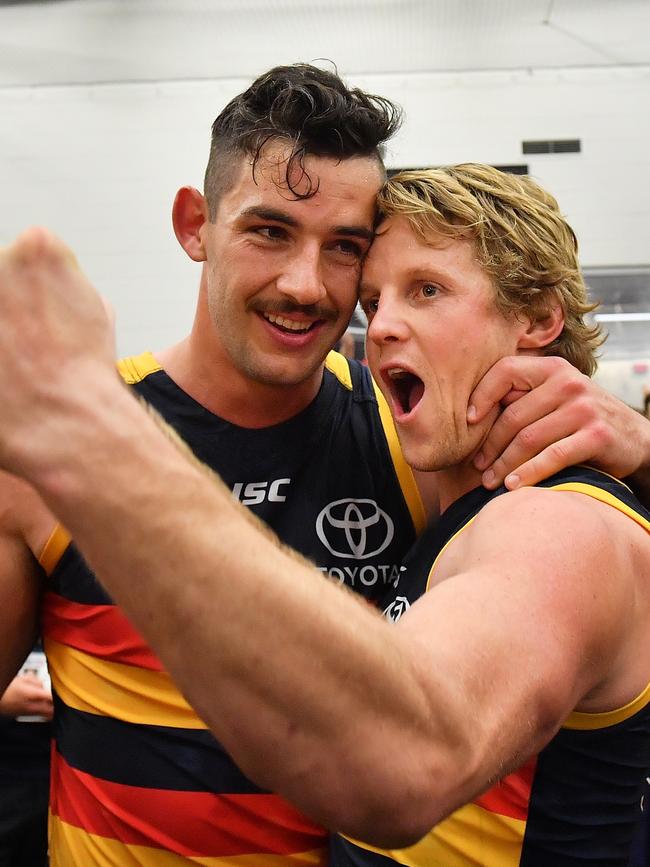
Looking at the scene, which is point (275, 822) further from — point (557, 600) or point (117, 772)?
point (557, 600)

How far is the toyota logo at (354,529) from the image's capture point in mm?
1639

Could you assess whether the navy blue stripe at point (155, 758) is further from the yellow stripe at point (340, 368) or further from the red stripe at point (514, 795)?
the yellow stripe at point (340, 368)

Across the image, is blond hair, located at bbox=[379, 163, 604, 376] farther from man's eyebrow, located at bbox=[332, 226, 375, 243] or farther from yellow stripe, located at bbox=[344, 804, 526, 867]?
yellow stripe, located at bbox=[344, 804, 526, 867]

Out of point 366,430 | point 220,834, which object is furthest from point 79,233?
point 220,834

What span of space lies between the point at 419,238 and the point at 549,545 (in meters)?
0.76

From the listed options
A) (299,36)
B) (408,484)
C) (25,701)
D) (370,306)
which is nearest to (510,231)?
(370,306)

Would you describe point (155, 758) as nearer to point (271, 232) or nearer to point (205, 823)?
point (205, 823)

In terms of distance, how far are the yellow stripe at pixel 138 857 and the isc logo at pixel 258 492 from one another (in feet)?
2.13

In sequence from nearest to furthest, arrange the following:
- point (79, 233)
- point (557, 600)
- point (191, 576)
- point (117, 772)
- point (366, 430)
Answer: point (191, 576) → point (557, 600) → point (117, 772) → point (366, 430) → point (79, 233)

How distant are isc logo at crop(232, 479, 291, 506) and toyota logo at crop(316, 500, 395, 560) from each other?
0.32 ft

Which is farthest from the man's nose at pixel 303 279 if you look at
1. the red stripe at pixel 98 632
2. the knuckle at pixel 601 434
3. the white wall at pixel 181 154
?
the white wall at pixel 181 154

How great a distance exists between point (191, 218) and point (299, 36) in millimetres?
3515

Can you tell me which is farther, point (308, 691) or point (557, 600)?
point (557, 600)

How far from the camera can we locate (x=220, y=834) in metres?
1.48
